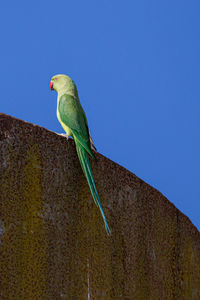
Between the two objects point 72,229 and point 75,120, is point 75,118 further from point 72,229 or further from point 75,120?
point 72,229

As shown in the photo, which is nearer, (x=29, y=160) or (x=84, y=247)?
(x=29, y=160)

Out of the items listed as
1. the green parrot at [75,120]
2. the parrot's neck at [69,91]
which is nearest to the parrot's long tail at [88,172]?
the green parrot at [75,120]

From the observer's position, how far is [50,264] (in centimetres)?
183

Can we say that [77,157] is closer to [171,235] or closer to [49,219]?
[49,219]

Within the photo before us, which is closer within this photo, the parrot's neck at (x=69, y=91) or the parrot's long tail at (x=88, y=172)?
the parrot's long tail at (x=88, y=172)

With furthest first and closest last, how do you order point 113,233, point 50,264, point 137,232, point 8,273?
point 137,232 < point 113,233 < point 50,264 < point 8,273

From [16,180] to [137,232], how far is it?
785 mm

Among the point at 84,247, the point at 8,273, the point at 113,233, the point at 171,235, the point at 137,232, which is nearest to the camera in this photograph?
the point at 8,273

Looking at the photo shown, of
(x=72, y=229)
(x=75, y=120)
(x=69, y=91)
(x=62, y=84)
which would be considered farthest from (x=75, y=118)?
(x=72, y=229)

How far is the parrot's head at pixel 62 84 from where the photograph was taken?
2677 millimetres

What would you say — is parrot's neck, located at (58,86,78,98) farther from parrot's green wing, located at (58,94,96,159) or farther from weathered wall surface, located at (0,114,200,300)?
weathered wall surface, located at (0,114,200,300)

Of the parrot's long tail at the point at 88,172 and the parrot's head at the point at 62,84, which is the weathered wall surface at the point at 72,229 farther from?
the parrot's head at the point at 62,84

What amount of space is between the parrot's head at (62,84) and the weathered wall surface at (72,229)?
1.97 feet

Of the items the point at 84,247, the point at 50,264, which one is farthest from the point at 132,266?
the point at 50,264
